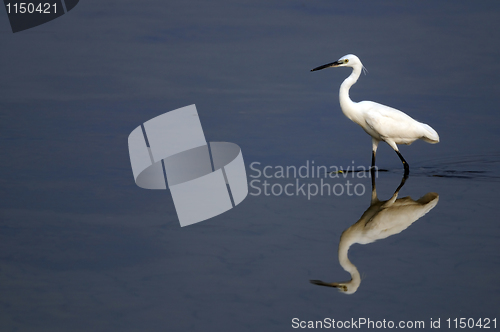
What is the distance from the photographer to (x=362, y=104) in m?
8.19

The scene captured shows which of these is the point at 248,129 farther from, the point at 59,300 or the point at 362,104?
the point at 59,300

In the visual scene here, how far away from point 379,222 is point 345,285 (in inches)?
56.2

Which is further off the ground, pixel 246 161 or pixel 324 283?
pixel 324 283

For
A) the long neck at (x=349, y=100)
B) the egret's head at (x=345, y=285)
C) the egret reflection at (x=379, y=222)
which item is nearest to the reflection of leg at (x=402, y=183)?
the egret reflection at (x=379, y=222)

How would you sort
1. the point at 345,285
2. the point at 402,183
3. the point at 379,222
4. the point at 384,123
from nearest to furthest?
the point at 345,285 → the point at 379,222 → the point at 402,183 → the point at 384,123

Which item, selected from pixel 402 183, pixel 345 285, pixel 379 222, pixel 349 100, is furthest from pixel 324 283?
pixel 349 100

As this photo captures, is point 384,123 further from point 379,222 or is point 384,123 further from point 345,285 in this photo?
point 345,285

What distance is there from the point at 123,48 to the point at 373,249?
25.8 feet

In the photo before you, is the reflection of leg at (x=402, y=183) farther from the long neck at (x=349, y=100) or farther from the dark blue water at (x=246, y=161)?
the long neck at (x=349, y=100)

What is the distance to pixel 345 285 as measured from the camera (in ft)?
17.0

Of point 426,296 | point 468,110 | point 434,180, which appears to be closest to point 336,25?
point 468,110

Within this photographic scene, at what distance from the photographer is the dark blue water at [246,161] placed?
→ 16.4 feet

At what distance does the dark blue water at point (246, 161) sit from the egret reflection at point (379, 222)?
0.31 feet

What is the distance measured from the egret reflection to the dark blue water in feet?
0.31
